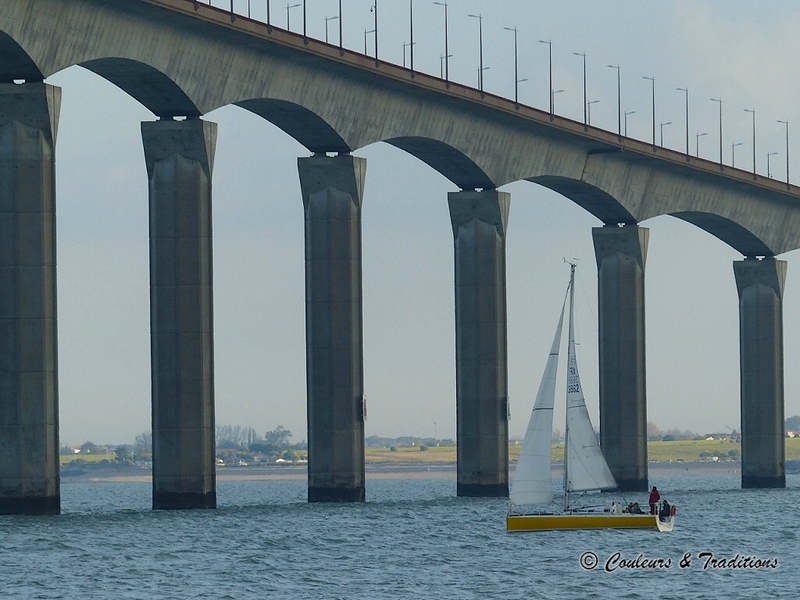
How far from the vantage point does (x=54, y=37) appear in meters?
68.9

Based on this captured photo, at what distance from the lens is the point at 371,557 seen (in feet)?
208

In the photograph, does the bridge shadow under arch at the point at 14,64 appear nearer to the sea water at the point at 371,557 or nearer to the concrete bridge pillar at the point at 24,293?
the concrete bridge pillar at the point at 24,293

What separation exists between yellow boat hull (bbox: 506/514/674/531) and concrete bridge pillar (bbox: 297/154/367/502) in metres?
16.3

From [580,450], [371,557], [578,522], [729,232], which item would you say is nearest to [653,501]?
[580,450]

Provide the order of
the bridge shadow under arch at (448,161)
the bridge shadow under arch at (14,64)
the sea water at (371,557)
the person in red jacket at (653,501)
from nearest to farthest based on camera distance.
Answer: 1. the sea water at (371,557)
2. the bridge shadow under arch at (14,64)
3. the person in red jacket at (653,501)
4. the bridge shadow under arch at (448,161)

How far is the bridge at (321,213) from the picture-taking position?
223ft

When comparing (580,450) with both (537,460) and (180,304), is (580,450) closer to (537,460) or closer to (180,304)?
(537,460)

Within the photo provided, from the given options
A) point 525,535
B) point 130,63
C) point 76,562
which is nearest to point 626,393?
point 525,535

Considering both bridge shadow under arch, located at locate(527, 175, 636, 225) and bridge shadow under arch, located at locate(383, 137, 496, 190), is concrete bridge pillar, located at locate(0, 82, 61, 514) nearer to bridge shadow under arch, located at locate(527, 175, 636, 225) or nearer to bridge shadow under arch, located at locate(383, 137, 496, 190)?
bridge shadow under arch, located at locate(383, 137, 496, 190)

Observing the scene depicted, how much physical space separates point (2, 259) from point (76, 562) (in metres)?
12.9

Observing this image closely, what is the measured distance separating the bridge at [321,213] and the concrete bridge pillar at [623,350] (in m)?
0.10

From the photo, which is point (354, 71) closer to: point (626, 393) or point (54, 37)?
point (54, 37)

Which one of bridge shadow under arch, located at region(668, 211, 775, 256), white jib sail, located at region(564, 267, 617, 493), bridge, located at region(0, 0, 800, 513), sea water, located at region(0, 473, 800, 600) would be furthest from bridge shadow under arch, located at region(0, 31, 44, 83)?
bridge shadow under arch, located at region(668, 211, 775, 256)

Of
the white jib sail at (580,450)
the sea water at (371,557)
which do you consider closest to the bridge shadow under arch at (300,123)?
the sea water at (371,557)
